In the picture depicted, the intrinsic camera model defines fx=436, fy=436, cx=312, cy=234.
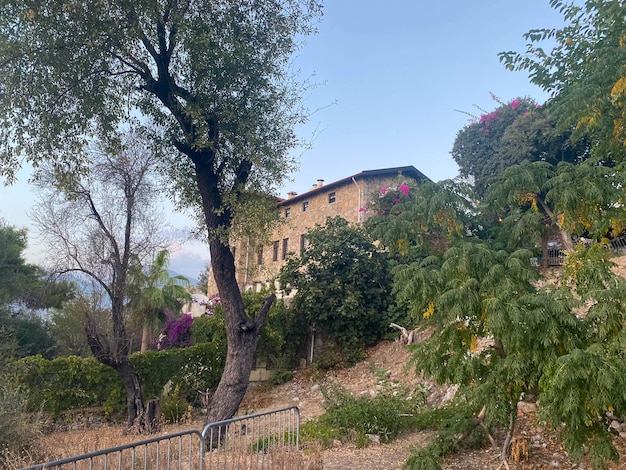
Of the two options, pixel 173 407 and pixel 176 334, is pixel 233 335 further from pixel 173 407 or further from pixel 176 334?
pixel 176 334

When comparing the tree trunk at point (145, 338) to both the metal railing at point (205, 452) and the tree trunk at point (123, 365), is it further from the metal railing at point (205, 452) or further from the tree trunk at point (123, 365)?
the metal railing at point (205, 452)

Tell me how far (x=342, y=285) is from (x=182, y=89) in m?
7.64

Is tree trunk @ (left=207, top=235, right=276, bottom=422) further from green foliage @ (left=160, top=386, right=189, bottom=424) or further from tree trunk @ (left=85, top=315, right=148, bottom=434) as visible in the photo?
green foliage @ (left=160, top=386, right=189, bottom=424)

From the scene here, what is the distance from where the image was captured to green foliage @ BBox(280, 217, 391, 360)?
13352mm

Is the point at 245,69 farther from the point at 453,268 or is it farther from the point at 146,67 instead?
the point at 453,268

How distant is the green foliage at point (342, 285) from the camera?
1335cm

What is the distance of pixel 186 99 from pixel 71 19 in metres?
2.11

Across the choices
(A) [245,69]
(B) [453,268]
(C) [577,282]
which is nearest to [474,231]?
(B) [453,268]

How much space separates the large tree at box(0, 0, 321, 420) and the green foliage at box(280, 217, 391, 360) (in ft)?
16.0

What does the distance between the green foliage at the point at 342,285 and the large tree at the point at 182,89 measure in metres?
4.88

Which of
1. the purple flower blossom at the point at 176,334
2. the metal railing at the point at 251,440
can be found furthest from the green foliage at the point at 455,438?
the purple flower blossom at the point at 176,334

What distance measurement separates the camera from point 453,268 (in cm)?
466

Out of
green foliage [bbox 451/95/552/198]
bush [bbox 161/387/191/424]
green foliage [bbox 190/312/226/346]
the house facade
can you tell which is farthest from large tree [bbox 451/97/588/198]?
bush [bbox 161/387/191/424]

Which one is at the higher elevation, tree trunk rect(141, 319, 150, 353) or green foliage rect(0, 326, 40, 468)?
tree trunk rect(141, 319, 150, 353)
